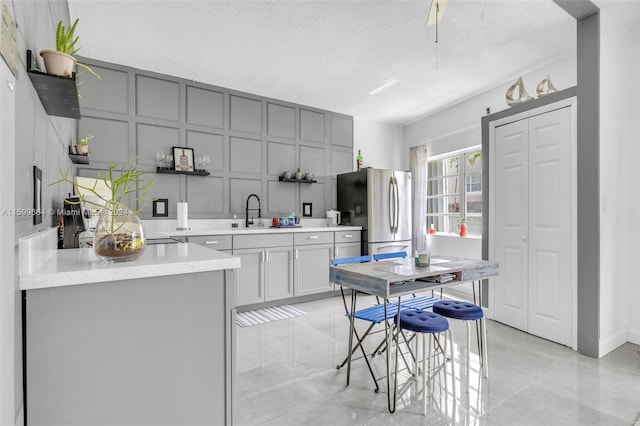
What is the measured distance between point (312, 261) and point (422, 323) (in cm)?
258

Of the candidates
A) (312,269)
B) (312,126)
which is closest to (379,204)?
(312,269)

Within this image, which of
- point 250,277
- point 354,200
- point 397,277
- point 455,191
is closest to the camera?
point 397,277

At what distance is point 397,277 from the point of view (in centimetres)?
198

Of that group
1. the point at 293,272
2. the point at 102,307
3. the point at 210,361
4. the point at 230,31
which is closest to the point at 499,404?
the point at 210,361

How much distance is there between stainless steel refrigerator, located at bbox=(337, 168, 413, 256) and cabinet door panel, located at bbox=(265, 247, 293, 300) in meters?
1.28

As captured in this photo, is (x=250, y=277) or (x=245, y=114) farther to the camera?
(x=245, y=114)

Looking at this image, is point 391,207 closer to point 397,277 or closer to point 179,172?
point 179,172

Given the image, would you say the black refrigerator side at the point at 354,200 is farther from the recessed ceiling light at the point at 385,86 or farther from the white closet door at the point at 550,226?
the white closet door at the point at 550,226

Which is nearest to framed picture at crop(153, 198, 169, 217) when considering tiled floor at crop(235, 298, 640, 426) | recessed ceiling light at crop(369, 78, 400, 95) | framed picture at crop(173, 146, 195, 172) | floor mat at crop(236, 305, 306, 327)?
framed picture at crop(173, 146, 195, 172)

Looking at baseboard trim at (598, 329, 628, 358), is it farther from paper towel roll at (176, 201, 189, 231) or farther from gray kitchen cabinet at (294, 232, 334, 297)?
paper towel roll at (176, 201, 189, 231)

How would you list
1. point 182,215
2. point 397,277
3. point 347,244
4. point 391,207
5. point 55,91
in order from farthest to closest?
point 391,207 → point 347,244 → point 182,215 → point 397,277 → point 55,91

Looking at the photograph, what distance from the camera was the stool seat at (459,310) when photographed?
2.24 m

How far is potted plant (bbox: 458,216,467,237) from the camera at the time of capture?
4903 millimetres

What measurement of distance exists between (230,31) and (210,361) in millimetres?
2920
